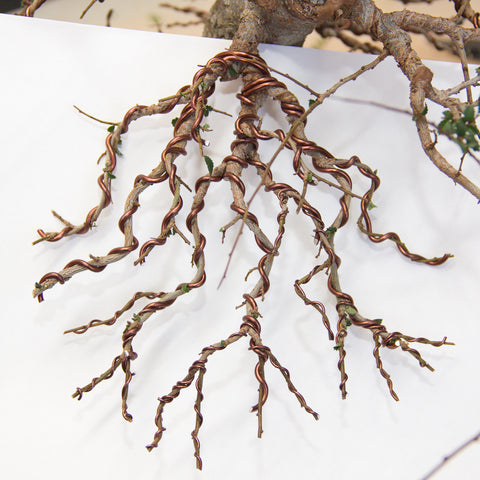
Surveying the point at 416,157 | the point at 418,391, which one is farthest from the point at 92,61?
the point at 418,391

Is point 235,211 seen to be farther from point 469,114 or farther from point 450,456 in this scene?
point 450,456

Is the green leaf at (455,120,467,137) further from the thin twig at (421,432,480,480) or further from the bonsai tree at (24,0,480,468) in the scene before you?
the thin twig at (421,432,480,480)

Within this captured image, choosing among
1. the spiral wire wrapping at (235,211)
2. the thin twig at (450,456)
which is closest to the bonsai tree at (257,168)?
the spiral wire wrapping at (235,211)

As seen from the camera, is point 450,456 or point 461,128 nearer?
point 461,128

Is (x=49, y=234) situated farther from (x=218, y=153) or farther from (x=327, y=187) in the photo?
(x=327, y=187)

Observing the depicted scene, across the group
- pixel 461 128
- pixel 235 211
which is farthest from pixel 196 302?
pixel 461 128
